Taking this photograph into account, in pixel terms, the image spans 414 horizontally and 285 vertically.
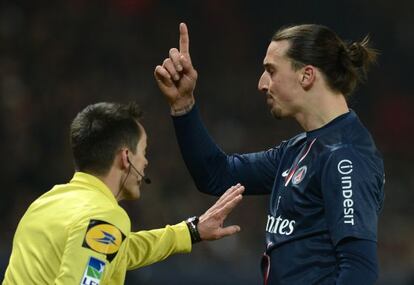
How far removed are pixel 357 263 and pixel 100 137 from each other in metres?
0.86

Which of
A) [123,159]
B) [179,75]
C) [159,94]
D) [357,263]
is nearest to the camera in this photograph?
[357,263]

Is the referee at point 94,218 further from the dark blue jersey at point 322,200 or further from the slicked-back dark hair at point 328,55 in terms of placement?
the slicked-back dark hair at point 328,55

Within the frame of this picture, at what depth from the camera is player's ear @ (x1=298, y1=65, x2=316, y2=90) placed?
2795 millimetres

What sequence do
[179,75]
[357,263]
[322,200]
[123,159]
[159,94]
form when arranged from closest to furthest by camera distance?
[357,263], [322,200], [123,159], [179,75], [159,94]

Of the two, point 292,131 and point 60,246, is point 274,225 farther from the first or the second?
point 292,131

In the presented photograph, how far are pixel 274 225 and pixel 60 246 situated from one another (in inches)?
25.2

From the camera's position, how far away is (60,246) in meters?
2.56

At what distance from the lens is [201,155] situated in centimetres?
316

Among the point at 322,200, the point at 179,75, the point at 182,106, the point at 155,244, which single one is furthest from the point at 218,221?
the point at 322,200

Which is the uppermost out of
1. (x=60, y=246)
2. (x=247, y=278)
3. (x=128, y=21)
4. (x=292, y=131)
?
(x=128, y=21)

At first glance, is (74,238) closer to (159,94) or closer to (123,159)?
(123,159)

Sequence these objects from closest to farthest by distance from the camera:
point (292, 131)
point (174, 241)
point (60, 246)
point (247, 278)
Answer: point (60, 246) → point (174, 241) → point (247, 278) → point (292, 131)

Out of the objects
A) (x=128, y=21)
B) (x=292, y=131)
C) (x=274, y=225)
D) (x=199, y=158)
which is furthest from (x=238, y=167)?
(x=128, y=21)

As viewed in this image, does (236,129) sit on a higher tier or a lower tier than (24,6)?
lower
